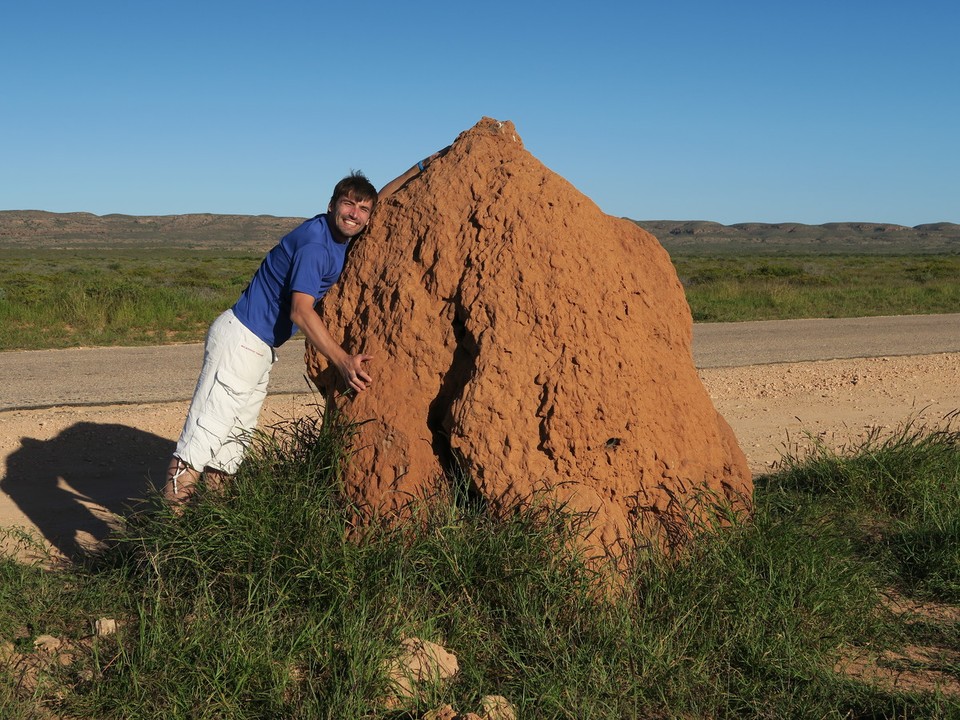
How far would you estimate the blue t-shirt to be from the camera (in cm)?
394

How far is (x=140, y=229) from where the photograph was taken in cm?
13962

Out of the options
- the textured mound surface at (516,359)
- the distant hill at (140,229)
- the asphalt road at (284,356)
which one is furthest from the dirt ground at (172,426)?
the distant hill at (140,229)

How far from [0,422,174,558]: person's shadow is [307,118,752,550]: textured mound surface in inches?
62.4

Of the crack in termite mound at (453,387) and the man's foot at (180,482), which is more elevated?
the crack in termite mound at (453,387)

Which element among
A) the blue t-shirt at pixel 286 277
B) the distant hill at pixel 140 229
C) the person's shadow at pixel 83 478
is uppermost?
the distant hill at pixel 140 229

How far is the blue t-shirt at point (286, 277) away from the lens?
394 centimetres

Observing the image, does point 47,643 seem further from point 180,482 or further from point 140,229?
point 140,229

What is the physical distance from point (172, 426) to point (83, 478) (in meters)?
1.42

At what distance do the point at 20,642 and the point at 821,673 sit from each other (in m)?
2.82

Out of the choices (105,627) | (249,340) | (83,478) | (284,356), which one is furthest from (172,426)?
(284,356)

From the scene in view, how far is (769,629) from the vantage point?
11.2 ft

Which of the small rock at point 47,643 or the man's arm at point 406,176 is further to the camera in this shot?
the man's arm at point 406,176

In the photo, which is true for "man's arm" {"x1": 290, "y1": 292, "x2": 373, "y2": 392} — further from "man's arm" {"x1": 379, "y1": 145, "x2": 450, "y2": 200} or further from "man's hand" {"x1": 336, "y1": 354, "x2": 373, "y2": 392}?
"man's arm" {"x1": 379, "y1": 145, "x2": 450, "y2": 200}

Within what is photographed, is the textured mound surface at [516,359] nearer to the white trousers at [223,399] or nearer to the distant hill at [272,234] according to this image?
the white trousers at [223,399]
